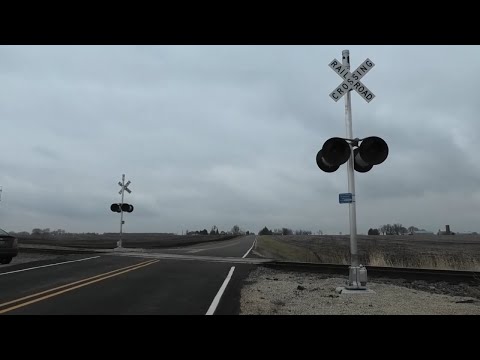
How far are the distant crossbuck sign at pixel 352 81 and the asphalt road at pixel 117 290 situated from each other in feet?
20.0

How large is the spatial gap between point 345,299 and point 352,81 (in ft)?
19.1

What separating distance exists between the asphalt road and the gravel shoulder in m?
0.64

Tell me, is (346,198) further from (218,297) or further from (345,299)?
(218,297)

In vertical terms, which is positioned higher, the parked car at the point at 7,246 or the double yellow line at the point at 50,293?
the parked car at the point at 7,246

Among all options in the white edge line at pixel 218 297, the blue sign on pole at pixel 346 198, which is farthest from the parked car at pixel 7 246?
the blue sign on pole at pixel 346 198

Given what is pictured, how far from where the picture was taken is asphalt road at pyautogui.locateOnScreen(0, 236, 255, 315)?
8.89m

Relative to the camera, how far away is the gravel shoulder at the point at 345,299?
9.11m

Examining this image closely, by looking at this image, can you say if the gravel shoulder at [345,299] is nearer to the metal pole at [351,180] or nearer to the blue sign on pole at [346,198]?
the metal pole at [351,180]

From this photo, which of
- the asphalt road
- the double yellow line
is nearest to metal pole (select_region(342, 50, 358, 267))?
the asphalt road

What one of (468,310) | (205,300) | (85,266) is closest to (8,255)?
(85,266)

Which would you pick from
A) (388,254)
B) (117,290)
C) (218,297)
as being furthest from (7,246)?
(388,254)
